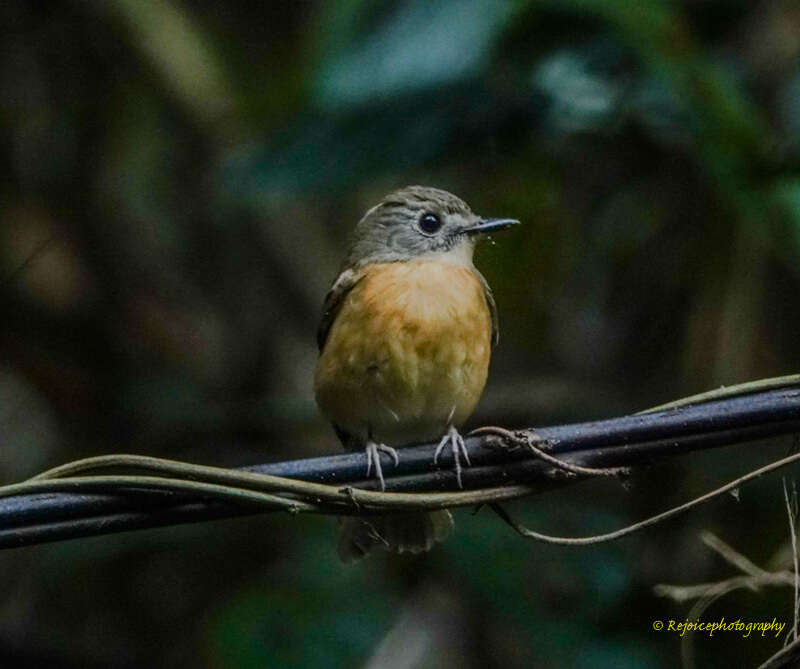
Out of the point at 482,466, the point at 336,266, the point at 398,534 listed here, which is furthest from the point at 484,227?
the point at 336,266

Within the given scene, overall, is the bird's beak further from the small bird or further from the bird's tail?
the bird's tail

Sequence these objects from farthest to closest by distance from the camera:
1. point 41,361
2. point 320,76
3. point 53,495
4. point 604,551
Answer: point 41,361
point 604,551
point 320,76
point 53,495

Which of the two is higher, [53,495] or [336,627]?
[336,627]

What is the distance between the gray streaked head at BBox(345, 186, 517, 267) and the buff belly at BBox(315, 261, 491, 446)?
0.96 ft

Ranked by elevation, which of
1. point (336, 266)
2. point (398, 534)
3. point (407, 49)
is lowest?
point (398, 534)

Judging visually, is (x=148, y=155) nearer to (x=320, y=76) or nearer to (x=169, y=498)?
(x=320, y=76)

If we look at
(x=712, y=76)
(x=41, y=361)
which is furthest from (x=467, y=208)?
(x=41, y=361)

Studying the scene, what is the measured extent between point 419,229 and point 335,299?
46 cm

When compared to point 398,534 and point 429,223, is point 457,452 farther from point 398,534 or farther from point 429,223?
point 429,223

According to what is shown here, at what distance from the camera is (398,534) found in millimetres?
4344

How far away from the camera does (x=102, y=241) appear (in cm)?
709

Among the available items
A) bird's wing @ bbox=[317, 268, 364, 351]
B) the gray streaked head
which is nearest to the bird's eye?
the gray streaked head

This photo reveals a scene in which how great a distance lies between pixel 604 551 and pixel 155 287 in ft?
10.00

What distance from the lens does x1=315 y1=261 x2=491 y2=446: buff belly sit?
14.0ft
